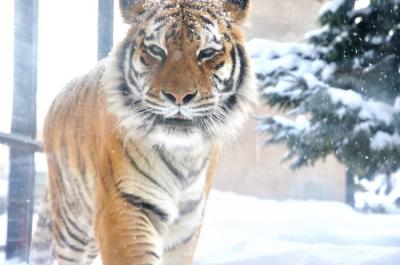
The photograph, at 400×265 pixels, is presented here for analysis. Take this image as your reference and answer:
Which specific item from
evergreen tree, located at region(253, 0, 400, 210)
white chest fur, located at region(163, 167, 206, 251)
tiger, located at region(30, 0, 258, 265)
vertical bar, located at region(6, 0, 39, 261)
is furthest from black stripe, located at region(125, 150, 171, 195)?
evergreen tree, located at region(253, 0, 400, 210)

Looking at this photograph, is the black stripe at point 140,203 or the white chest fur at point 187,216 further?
the white chest fur at point 187,216

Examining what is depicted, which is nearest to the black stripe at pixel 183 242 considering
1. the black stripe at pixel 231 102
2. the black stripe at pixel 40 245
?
the black stripe at pixel 231 102

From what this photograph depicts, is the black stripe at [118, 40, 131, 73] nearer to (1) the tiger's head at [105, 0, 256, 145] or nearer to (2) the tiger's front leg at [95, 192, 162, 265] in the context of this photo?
(1) the tiger's head at [105, 0, 256, 145]

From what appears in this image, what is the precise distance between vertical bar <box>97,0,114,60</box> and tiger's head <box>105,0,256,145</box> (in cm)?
110

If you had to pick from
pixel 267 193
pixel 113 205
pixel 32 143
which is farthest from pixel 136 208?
pixel 267 193

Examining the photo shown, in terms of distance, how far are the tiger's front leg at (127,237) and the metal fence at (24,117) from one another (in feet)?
4.37

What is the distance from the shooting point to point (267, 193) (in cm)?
728

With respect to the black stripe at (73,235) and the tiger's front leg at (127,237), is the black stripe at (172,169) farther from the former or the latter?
the black stripe at (73,235)

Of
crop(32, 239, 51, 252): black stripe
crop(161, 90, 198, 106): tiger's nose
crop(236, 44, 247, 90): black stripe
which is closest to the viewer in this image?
crop(161, 90, 198, 106): tiger's nose

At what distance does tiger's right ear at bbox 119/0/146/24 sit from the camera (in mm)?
1623

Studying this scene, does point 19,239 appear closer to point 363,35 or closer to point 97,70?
point 97,70

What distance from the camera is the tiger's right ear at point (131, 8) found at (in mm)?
1623

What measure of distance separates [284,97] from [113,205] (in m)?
1.89

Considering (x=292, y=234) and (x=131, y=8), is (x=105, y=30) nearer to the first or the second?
(x=131, y=8)
